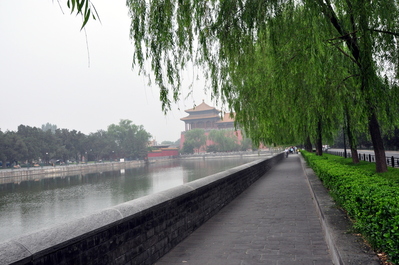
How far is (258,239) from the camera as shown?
17.1ft

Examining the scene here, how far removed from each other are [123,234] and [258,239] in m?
2.52

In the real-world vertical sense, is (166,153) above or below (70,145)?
below

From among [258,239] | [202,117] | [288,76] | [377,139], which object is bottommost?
[258,239]

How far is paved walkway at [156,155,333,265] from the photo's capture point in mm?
4281

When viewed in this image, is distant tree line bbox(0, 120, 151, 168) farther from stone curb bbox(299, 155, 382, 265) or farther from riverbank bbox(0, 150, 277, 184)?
stone curb bbox(299, 155, 382, 265)

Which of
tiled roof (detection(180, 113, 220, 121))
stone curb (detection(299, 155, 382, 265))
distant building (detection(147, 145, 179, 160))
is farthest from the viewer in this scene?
tiled roof (detection(180, 113, 220, 121))

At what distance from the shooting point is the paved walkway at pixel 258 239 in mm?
4281

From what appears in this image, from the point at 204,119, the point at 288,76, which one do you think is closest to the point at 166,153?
the point at 204,119

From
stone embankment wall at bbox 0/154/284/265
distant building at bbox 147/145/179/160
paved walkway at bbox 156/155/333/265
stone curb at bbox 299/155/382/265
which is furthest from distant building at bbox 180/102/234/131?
stone curb at bbox 299/155/382/265

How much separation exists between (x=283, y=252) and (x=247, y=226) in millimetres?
1709

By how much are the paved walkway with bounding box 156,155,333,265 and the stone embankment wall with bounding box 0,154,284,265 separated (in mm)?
269

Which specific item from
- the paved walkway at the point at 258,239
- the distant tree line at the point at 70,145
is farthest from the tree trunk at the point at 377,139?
the distant tree line at the point at 70,145

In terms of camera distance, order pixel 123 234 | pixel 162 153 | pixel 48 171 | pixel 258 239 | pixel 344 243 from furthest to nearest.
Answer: pixel 162 153
pixel 48 171
pixel 258 239
pixel 344 243
pixel 123 234

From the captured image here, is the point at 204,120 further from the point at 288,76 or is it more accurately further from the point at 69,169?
the point at 288,76
